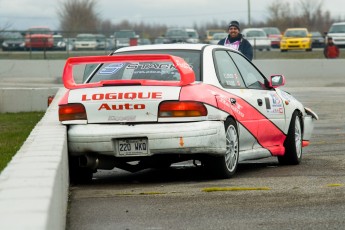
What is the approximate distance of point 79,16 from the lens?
104m

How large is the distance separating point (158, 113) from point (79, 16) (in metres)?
95.6

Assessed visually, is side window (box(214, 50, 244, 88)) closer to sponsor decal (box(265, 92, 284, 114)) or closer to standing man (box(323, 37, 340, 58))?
sponsor decal (box(265, 92, 284, 114))

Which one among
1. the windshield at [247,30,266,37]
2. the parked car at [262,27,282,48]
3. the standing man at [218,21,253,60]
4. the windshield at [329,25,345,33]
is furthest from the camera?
the parked car at [262,27,282,48]

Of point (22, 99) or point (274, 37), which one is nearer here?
point (22, 99)

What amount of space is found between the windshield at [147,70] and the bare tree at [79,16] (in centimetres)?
9230

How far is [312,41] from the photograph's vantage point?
193 feet

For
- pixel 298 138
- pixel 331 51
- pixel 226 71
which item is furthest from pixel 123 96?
pixel 331 51

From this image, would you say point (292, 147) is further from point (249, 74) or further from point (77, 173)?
Answer: point (77, 173)

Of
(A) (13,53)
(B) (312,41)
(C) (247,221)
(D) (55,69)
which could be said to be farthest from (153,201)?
(B) (312,41)

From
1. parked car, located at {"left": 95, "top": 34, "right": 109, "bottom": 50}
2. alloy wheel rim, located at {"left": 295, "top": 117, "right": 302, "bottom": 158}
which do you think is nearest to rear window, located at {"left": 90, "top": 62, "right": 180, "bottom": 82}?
alloy wheel rim, located at {"left": 295, "top": 117, "right": 302, "bottom": 158}

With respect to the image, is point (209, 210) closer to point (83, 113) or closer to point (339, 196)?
point (339, 196)

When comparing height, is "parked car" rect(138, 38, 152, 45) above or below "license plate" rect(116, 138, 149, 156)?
below

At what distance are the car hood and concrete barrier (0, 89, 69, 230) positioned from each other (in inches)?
25.3

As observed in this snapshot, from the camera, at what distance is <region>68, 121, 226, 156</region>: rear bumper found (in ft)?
30.9
